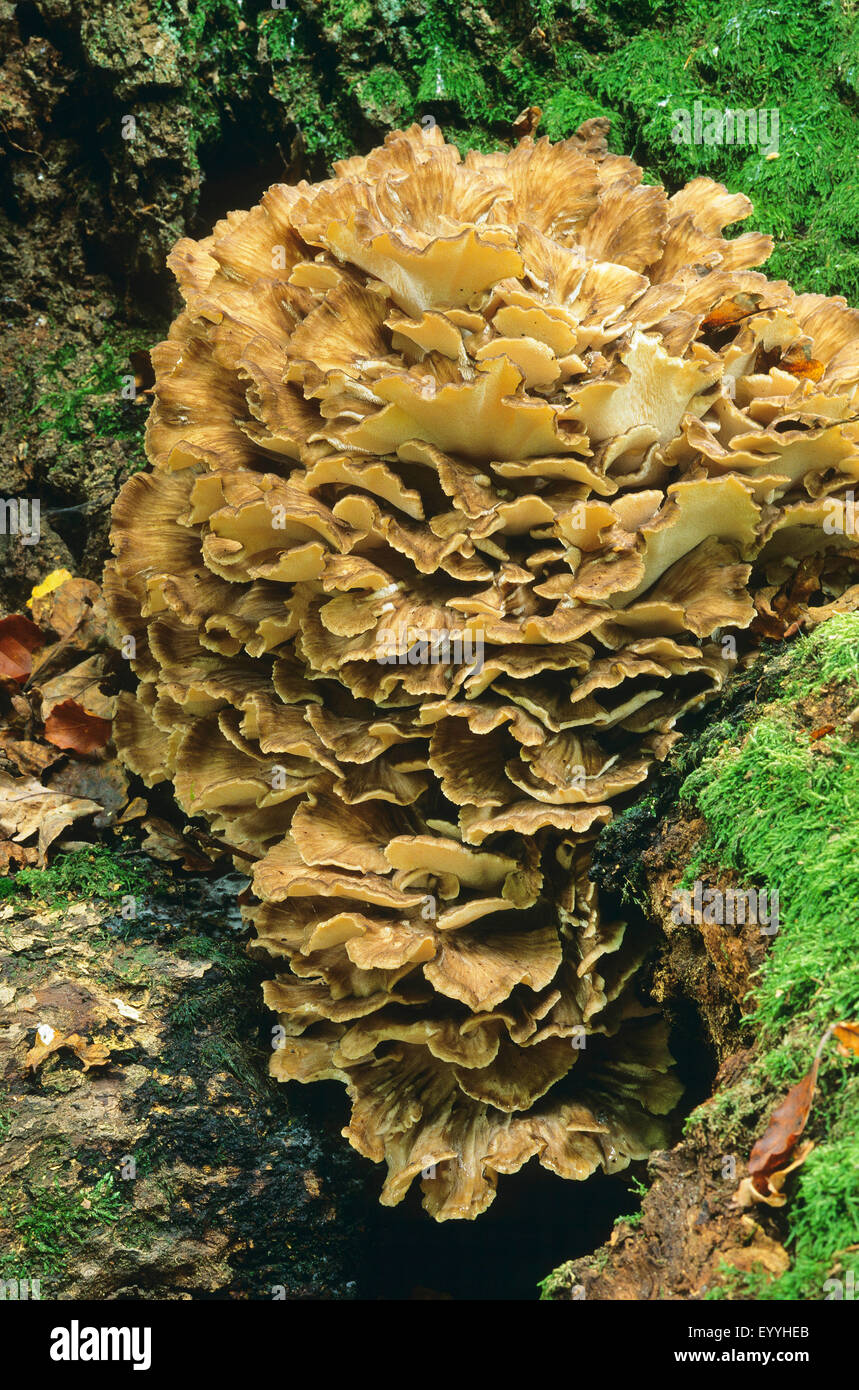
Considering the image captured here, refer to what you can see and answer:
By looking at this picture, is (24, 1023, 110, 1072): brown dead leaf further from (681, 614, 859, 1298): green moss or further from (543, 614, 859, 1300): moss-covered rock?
(681, 614, 859, 1298): green moss

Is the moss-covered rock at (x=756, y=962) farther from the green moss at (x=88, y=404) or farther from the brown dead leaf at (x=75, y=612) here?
the green moss at (x=88, y=404)

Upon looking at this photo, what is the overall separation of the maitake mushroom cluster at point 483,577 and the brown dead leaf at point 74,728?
1365 mm

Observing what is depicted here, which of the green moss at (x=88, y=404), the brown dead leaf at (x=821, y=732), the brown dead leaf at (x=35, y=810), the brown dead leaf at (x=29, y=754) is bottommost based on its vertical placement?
the brown dead leaf at (x=35, y=810)

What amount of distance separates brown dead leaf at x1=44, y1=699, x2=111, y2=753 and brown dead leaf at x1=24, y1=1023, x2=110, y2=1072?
1.65 meters

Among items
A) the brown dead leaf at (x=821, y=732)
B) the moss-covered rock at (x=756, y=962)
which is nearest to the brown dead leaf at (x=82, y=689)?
the moss-covered rock at (x=756, y=962)

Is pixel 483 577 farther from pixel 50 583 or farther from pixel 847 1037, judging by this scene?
pixel 50 583

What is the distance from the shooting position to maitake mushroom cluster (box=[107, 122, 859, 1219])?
3.45 meters

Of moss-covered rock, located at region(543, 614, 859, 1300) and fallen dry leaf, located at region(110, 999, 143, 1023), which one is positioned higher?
moss-covered rock, located at region(543, 614, 859, 1300)

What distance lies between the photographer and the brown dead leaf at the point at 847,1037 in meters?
2.47

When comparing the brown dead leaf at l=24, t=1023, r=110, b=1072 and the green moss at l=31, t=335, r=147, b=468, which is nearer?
the brown dead leaf at l=24, t=1023, r=110, b=1072

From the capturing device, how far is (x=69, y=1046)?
12.8 ft

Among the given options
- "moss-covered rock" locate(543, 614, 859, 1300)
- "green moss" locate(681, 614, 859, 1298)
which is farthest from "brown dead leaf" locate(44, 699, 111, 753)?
"green moss" locate(681, 614, 859, 1298)

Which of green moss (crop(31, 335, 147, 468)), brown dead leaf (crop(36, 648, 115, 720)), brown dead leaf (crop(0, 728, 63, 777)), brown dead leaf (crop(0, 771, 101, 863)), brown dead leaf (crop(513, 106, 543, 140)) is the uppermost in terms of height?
brown dead leaf (crop(513, 106, 543, 140))

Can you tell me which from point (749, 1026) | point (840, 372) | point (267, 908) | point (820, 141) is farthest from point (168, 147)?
point (749, 1026)
